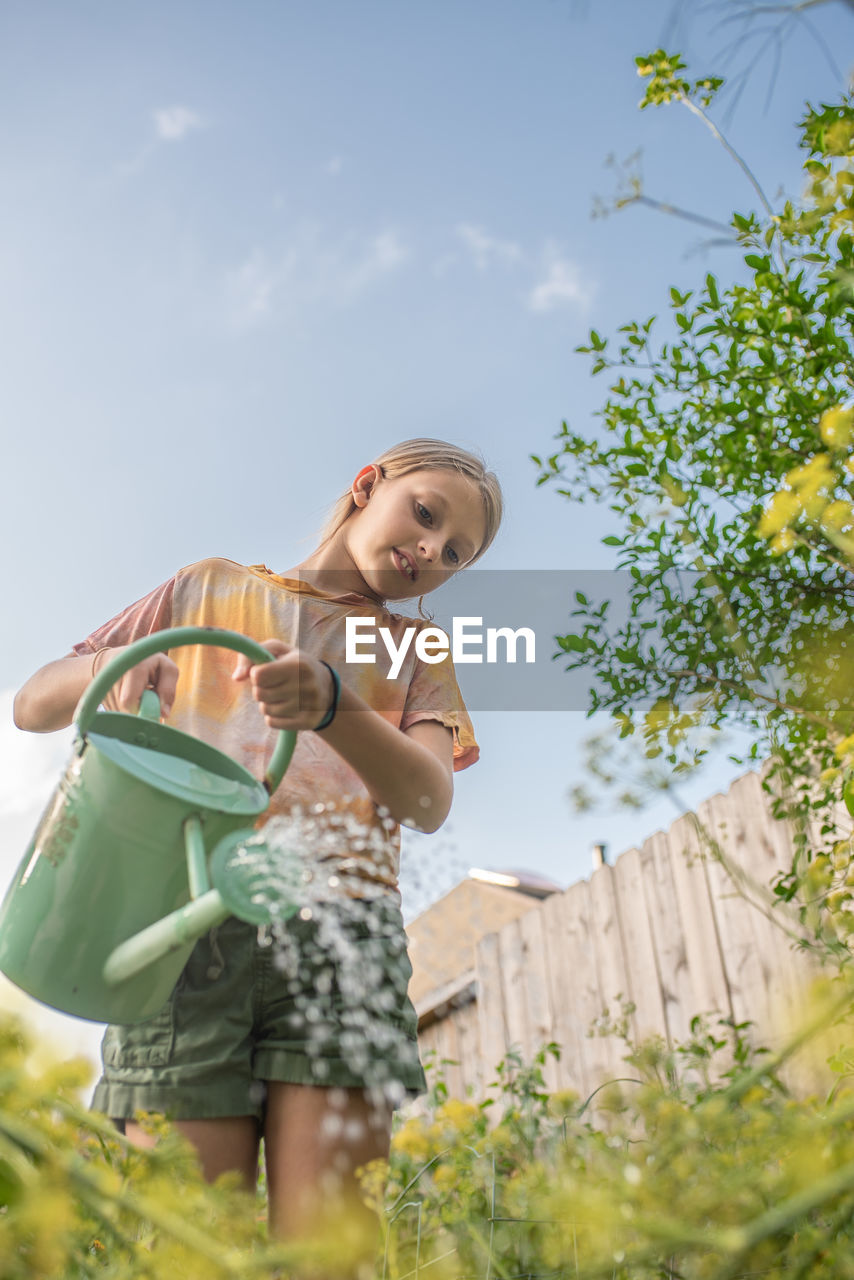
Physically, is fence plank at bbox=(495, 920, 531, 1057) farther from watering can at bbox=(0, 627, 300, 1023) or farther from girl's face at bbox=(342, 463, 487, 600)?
watering can at bbox=(0, 627, 300, 1023)

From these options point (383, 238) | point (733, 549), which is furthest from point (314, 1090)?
point (383, 238)

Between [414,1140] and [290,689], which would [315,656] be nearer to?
[290,689]

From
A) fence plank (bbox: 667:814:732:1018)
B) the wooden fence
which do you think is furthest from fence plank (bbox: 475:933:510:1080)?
fence plank (bbox: 667:814:732:1018)

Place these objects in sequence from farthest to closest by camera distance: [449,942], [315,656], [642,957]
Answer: [449,942] < [642,957] < [315,656]

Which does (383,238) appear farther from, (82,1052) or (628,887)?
(82,1052)

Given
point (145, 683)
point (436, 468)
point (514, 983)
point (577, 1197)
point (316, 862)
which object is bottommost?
point (577, 1197)

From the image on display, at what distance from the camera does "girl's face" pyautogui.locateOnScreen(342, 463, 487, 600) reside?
124cm

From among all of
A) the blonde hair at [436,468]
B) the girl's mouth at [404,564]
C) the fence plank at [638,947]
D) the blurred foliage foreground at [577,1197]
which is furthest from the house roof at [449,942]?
the blurred foliage foreground at [577,1197]

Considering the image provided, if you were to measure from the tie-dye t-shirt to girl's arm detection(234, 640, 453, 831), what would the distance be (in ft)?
0.15

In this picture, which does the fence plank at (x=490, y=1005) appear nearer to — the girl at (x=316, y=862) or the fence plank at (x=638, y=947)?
the fence plank at (x=638, y=947)

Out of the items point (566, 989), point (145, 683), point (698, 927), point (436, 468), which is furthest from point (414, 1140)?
point (566, 989)

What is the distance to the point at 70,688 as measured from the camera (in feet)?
3.28

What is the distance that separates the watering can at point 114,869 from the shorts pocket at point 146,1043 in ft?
0.74

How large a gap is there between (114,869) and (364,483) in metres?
0.82
